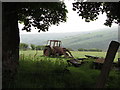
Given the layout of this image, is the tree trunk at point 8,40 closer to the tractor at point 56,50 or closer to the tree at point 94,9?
the tree at point 94,9

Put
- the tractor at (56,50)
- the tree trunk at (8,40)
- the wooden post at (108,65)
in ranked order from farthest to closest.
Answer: the tractor at (56,50)
the tree trunk at (8,40)
the wooden post at (108,65)

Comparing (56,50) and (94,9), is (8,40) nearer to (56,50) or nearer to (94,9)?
(94,9)

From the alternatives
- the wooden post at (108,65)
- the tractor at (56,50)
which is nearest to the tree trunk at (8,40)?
the wooden post at (108,65)

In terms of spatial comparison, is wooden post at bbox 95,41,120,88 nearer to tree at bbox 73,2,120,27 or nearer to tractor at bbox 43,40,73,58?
tree at bbox 73,2,120,27

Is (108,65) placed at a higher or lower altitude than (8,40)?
lower

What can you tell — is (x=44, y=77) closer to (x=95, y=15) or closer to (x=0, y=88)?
(x=0, y=88)

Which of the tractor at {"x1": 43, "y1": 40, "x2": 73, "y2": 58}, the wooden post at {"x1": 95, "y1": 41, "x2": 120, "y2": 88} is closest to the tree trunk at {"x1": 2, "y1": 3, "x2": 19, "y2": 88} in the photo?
the wooden post at {"x1": 95, "y1": 41, "x2": 120, "y2": 88}

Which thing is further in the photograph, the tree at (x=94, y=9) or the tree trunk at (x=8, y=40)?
the tree at (x=94, y=9)

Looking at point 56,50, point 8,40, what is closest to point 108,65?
point 8,40

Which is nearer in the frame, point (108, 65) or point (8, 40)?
point (108, 65)

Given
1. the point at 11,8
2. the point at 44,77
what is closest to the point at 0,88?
the point at 44,77

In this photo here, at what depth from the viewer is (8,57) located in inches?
223

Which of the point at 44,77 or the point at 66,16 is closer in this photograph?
the point at 44,77

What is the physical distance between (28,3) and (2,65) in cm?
209
